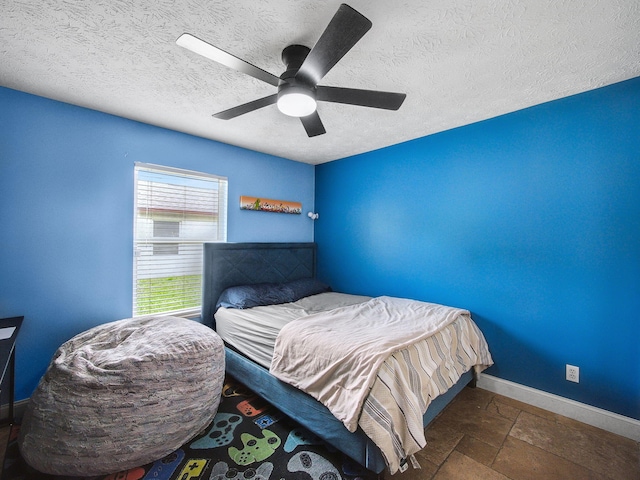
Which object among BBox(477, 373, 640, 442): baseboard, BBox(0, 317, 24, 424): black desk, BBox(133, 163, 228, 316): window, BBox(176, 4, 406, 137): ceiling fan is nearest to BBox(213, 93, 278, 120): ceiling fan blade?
BBox(176, 4, 406, 137): ceiling fan

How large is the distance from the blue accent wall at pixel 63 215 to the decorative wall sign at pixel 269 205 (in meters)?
0.89

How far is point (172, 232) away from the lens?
288 centimetres

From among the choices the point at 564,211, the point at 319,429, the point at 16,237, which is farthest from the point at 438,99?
the point at 16,237

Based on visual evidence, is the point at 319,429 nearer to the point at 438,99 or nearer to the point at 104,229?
the point at 104,229

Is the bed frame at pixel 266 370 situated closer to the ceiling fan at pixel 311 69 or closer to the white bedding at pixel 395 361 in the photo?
the white bedding at pixel 395 361

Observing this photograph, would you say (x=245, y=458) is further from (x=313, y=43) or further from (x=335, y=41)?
(x=313, y=43)

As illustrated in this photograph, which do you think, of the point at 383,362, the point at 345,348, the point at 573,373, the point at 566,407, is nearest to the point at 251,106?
the point at 345,348

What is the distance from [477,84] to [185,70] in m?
2.09

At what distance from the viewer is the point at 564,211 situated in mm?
2191

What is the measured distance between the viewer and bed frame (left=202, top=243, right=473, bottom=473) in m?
1.55

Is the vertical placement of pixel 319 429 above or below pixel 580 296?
below

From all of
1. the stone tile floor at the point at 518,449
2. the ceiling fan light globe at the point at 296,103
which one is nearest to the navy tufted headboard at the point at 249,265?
the ceiling fan light globe at the point at 296,103

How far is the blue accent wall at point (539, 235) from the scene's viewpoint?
77.8 inches

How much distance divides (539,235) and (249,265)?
2.96 meters
